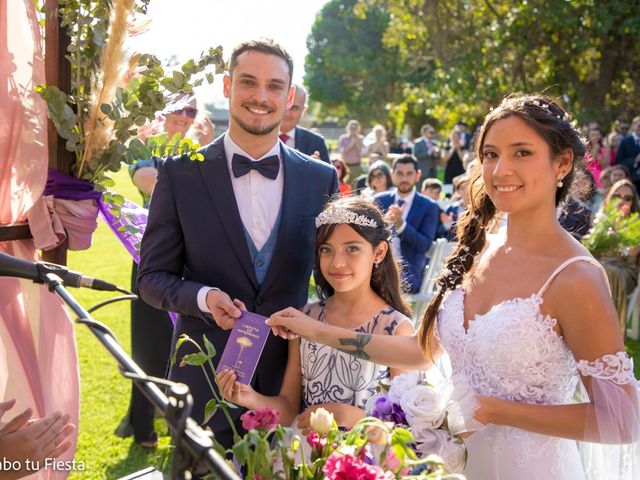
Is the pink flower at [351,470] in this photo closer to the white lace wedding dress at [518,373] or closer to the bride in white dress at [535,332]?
the bride in white dress at [535,332]

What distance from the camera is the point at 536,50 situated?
23.4m

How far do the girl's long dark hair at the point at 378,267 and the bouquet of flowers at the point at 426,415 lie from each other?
3.51 ft

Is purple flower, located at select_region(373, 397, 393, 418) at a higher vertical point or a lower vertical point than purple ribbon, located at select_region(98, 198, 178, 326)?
lower

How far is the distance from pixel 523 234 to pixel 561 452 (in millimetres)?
749

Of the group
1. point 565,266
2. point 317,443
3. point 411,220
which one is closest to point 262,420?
point 317,443

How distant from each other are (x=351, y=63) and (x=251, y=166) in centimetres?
5371

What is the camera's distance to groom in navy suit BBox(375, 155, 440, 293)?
669 centimetres

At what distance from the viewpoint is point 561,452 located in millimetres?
2410

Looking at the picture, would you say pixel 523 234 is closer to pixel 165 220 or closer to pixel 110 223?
pixel 165 220

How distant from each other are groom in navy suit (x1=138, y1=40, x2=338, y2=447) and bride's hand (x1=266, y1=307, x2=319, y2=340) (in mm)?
394

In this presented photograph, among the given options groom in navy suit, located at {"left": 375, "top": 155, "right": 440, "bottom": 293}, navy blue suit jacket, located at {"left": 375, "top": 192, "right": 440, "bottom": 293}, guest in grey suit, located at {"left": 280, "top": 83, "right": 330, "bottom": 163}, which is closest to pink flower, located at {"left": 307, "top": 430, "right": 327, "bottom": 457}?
guest in grey suit, located at {"left": 280, "top": 83, "right": 330, "bottom": 163}

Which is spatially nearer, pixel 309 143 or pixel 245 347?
pixel 245 347

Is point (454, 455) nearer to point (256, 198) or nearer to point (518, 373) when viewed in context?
point (518, 373)

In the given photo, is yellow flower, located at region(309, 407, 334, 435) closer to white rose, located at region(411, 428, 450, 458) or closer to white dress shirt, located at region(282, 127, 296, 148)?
white rose, located at region(411, 428, 450, 458)
